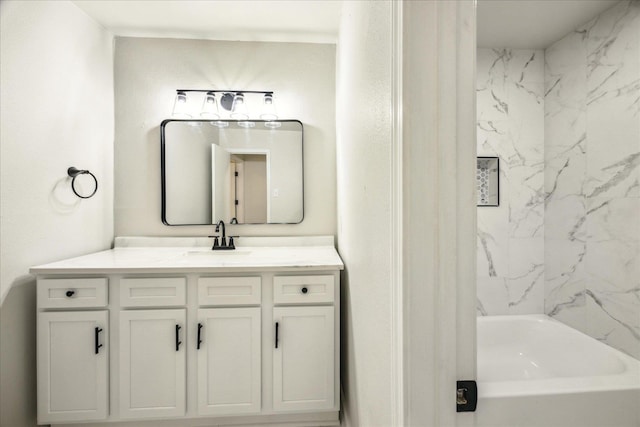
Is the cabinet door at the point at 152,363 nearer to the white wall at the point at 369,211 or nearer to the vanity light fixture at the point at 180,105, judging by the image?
the white wall at the point at 369,211

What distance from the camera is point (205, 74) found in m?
2.18

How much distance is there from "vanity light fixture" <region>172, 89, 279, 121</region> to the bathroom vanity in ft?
3.54

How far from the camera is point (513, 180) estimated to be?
6.64ft

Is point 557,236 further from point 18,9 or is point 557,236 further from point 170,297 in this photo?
point 18,9

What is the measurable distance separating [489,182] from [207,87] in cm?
204

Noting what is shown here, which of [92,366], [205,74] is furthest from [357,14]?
[92,366]

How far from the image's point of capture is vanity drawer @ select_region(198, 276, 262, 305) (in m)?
1.58

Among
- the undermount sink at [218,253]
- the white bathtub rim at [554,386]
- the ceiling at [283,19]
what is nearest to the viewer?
the white bathtub rim at [554,386]

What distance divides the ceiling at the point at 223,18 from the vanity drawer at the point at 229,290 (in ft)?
5.17

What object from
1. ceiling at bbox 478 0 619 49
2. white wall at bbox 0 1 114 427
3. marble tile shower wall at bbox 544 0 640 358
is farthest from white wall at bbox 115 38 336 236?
marble tile shower wall at bbox 544 0 640 358

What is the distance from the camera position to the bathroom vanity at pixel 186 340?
1519 millimetres

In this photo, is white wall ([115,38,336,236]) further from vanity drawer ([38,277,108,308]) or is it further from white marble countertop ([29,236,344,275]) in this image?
vanity drawer ([38,277,108,308])

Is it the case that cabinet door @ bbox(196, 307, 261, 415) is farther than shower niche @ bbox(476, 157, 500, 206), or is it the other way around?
shower niche @ bbox(476, 157, 500, 206)

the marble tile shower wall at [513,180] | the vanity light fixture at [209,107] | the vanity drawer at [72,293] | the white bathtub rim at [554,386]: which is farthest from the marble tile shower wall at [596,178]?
the vanity drawer at [72,293]
